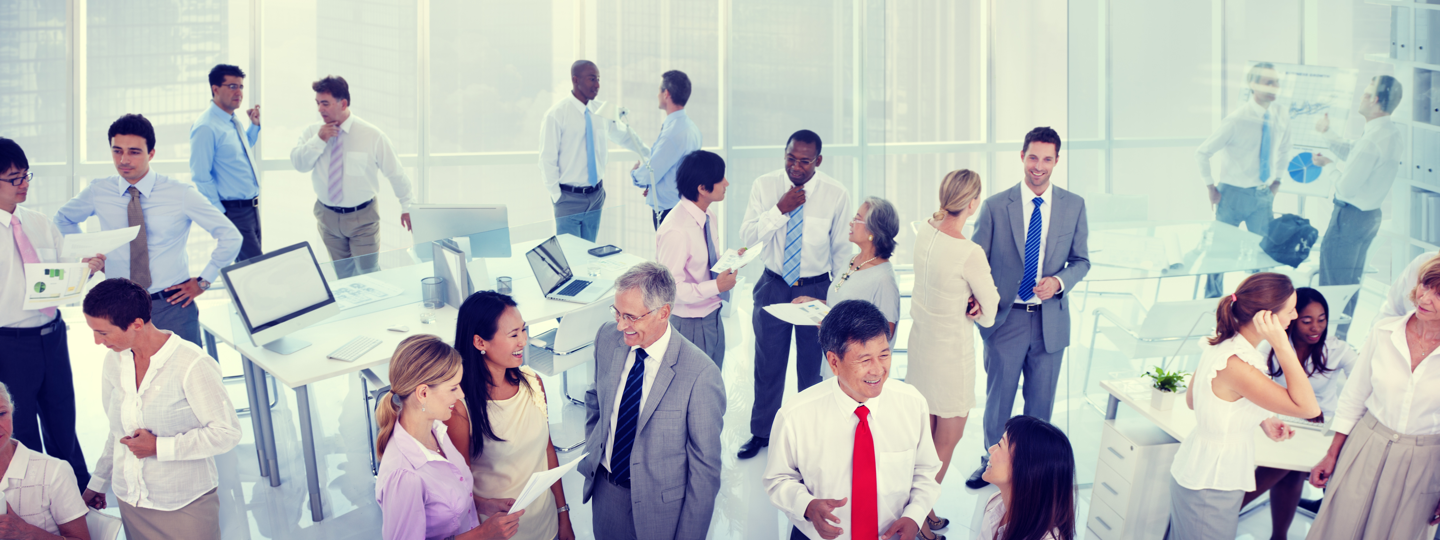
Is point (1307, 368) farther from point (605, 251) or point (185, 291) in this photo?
point (185, 291)

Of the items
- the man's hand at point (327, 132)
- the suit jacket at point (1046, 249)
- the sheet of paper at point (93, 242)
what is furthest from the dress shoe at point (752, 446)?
the man's hand at point (327, 132)

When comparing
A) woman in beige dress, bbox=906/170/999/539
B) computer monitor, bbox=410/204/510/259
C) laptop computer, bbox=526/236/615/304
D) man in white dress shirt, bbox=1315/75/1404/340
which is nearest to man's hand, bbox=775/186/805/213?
woman in beige dress, bbox=906/170/999/539

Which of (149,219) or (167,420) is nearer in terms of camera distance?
(167,420)

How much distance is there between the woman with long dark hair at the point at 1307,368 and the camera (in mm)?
3619

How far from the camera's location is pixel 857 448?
99.6 inches

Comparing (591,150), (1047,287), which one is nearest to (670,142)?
(591,150)

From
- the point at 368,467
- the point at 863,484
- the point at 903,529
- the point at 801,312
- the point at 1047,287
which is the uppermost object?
the point at 1047,287

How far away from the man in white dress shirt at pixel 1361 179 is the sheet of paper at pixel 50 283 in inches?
219

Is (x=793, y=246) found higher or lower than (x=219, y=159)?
lower

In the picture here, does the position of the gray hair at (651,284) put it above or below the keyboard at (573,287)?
above

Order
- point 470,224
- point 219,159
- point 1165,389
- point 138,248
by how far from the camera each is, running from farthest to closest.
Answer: point 219,159 → point 470,224 → point 138,248 → point 1165,389

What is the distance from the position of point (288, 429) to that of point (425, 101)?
11.2 ft

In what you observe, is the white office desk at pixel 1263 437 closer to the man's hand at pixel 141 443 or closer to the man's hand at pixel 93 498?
the man's hand at pixel 141 443

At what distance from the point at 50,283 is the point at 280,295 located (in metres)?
0.83
